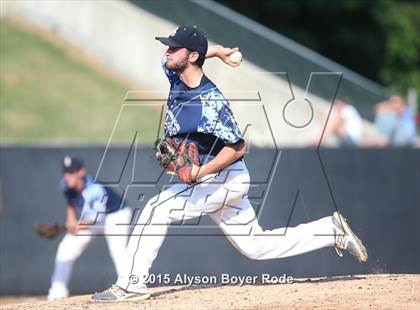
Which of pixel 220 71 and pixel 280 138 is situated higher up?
pixel 220 71

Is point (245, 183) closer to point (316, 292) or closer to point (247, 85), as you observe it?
point (316, 292)

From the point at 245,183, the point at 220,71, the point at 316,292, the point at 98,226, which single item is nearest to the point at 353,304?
the point at 316,292

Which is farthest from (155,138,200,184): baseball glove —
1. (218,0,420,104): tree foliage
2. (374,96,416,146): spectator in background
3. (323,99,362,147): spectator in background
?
(218,0,420,104): tree foliage

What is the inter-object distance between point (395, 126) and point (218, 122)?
8084 millimetres

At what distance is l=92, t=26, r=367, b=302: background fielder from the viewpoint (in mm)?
8016

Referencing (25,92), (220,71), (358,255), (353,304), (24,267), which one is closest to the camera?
(353,304)

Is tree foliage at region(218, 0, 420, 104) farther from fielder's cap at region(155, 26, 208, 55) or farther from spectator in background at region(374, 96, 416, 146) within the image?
fielder's cap at region(155, 26, 208, 55)

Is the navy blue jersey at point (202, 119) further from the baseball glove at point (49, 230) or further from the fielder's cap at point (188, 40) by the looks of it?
the baseball glove at point (49, 230)

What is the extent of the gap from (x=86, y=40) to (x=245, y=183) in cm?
1426

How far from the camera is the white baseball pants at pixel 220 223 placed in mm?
8109

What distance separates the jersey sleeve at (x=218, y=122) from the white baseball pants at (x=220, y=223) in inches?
15.5

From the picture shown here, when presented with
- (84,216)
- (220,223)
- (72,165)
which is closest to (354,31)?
(84,216)

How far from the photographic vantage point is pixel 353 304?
8078 millimetres

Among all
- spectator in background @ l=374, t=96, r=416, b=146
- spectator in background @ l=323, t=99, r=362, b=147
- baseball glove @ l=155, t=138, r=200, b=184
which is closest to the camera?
baseball glove @ l=155, t=138, r=200, b=184
